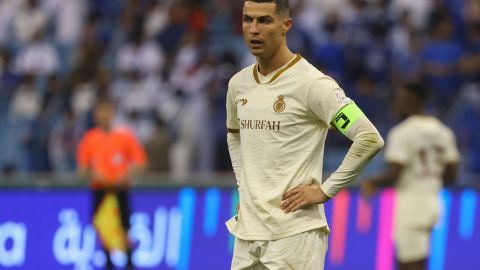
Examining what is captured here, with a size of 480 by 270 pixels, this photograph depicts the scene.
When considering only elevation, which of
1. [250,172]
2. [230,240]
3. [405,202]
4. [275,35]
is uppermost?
[275,35]

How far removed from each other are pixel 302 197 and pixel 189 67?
10.9 meters

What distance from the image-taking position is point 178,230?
1505cm

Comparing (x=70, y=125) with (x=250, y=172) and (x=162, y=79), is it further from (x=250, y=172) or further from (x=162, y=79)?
(x=250, y=172)

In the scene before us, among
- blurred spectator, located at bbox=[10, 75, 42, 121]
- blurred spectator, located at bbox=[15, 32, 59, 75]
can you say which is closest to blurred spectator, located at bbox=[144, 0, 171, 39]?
blurred spectator, located at bbox=[15, 32, 59, 75]

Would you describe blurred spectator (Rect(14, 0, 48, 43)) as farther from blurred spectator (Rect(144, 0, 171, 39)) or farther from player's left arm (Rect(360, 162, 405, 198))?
player's left arm (Rect(360, 162, 405, 198))

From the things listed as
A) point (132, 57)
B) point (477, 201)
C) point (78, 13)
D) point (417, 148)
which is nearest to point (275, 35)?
point (417, 148)

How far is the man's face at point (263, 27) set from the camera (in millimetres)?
6906

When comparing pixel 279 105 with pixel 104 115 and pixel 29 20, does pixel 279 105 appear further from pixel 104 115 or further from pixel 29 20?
pixel 29 20

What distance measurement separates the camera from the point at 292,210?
6.86 m

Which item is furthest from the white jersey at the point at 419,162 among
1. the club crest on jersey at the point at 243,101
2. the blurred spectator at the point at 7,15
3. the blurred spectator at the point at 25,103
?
the blurred spectator at the point at 7,15

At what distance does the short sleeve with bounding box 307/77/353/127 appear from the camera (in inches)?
267

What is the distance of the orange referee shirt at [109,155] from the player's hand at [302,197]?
736cm

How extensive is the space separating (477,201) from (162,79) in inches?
207

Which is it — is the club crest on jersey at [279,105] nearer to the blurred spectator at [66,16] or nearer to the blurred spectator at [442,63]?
the blurred spectator at [442,63]
